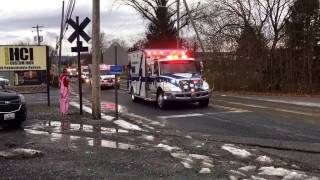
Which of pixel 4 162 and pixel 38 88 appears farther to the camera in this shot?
pixel 38 88

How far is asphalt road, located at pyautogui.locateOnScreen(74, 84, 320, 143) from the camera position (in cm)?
1420

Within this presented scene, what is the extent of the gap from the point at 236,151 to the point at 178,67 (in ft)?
39.6

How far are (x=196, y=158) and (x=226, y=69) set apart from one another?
29.2 meters

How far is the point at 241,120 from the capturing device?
1722 cm

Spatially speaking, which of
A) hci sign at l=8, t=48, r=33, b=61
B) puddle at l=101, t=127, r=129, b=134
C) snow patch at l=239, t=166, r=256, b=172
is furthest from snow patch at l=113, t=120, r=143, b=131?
hci sign at l=8, t=48, r=33, b=61

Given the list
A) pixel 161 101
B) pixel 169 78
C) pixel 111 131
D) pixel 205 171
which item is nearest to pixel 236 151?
pixel 205 171

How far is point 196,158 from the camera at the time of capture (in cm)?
1059

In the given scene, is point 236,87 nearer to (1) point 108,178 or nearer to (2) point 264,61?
(2) point 264,61

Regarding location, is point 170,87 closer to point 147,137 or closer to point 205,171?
point 147,137

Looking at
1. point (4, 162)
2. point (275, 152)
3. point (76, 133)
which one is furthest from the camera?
point (76, 133)

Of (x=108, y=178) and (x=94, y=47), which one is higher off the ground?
(x=94, y=47)

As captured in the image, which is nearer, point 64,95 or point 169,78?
point 64,95

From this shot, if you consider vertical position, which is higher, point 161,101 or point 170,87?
point 170,87

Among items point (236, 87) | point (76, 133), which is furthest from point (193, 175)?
point (236, 87)
